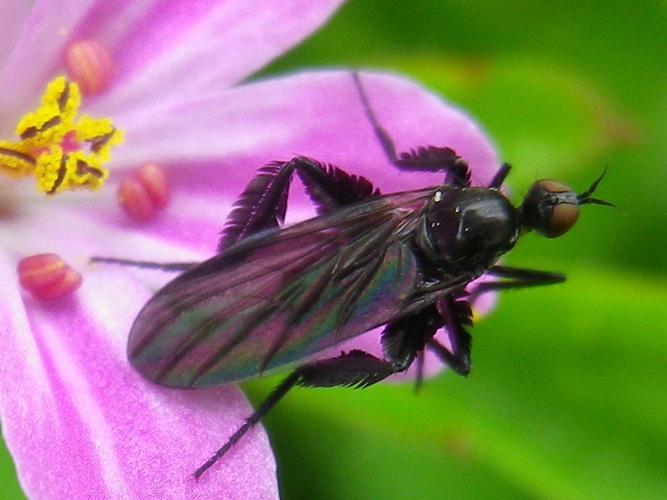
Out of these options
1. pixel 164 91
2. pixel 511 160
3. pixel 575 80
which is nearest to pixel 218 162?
pixel 164 91

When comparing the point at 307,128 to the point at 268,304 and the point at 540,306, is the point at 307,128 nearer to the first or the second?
the point at 268,304

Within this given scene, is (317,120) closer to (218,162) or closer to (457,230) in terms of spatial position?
(218,162)

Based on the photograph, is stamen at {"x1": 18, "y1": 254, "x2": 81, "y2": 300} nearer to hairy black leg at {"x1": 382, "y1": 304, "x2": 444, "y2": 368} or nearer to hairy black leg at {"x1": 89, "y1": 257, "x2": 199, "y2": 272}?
hairy black leg at {"x1": 89, "y1": 257, "x2": 199, "y2": 272}

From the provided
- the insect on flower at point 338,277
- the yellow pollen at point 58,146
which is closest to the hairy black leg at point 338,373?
the insect on flower at point 338,277

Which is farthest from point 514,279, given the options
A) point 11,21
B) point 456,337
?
point 11,21

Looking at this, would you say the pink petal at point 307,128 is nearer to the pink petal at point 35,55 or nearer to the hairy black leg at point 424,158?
the hairy black leg at point 424,158

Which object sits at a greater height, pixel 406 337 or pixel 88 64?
pixel 88 64

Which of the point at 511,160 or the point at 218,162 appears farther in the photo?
the point at 511,160
